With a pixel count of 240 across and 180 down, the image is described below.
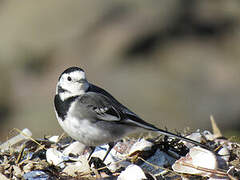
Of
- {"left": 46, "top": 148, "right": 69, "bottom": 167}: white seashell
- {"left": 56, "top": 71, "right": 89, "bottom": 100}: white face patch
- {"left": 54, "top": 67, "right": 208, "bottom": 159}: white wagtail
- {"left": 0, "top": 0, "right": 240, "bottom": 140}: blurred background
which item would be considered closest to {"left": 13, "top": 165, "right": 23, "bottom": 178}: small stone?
{"left": 46, "top": 148, "right": 69, "bottom": 167}: white seashell

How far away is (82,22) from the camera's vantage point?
14922 mm

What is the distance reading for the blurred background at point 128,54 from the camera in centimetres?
1359

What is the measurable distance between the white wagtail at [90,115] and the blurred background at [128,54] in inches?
330

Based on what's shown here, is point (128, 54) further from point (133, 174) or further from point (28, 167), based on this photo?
point (133, 174)

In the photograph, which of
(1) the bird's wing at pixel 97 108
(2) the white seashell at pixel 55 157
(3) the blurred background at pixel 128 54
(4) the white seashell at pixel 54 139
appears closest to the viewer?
(2) the white seashell at pixel 55 157

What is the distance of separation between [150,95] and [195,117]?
1302 mm

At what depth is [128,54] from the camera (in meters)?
14.6

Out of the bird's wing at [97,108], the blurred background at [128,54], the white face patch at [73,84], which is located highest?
the white face patch at [73,84]

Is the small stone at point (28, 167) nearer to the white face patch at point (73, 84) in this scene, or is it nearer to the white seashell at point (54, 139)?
the white face patch at point (73, 84)

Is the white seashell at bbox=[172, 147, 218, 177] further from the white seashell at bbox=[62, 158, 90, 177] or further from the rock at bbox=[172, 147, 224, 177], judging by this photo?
the white seashell at bbox=[62, 158, 90, 177]

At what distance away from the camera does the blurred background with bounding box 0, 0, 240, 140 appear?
1359 centimetres

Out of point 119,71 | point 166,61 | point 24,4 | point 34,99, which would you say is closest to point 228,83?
point 166,61

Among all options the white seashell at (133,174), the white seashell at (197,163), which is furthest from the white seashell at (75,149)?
the white seashell at (197,163)

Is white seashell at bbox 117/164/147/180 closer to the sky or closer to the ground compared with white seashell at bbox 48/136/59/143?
closer to the sky
